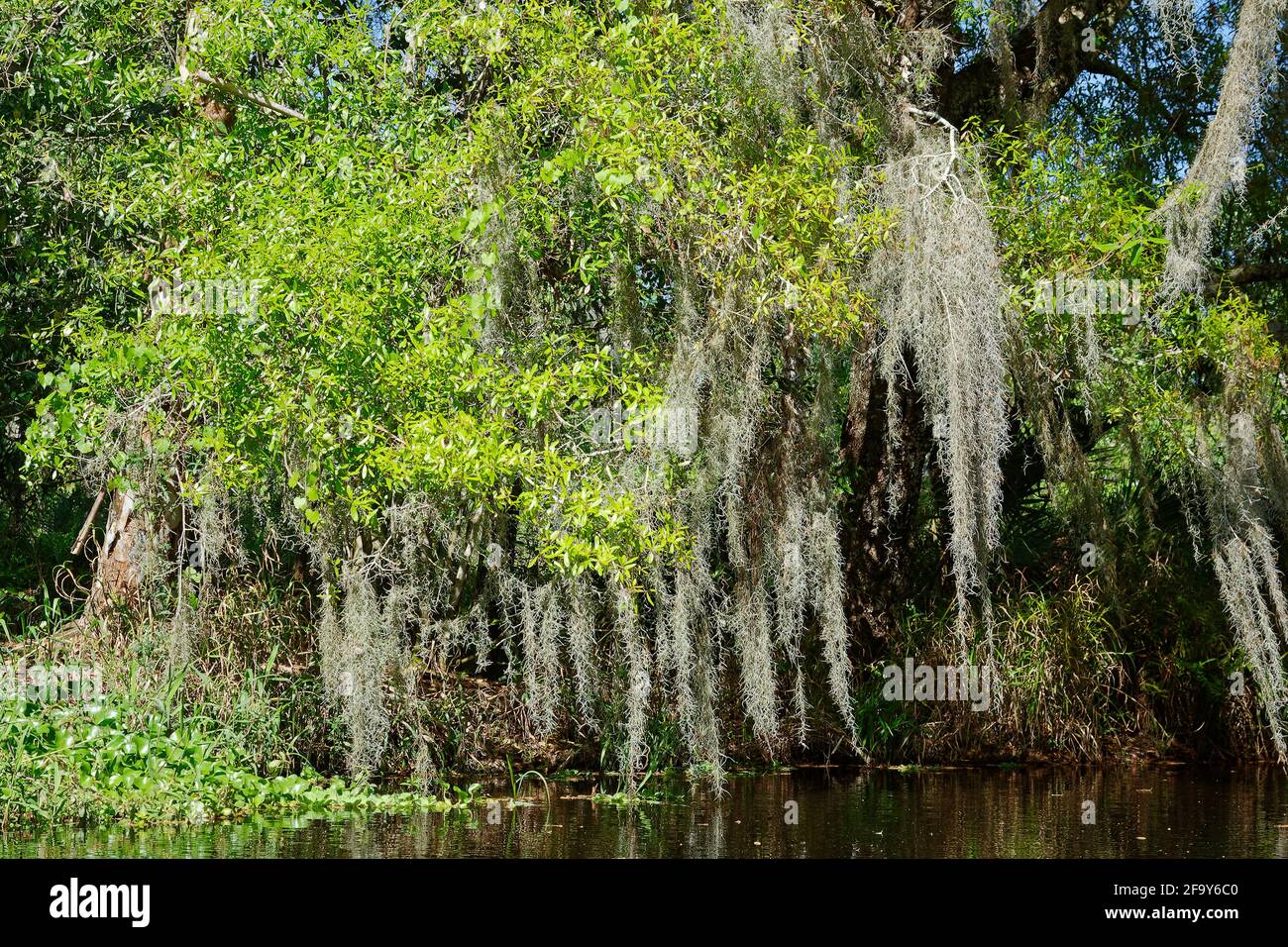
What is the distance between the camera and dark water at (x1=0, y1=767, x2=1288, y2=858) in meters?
5.90

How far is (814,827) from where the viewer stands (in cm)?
661

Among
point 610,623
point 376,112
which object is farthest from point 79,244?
point 610,623

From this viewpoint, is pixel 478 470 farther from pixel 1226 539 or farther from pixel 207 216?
pixel 1226 539

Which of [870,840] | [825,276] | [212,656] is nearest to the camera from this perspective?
[870,840]

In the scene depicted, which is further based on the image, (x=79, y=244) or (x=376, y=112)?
(x=79, y=244)

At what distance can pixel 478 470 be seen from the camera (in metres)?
6.59

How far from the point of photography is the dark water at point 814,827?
232 inches

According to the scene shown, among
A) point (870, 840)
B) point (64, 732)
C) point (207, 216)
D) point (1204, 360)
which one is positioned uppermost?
point (207, 216)

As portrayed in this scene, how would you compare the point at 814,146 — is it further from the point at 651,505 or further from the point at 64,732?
the point at 64,732

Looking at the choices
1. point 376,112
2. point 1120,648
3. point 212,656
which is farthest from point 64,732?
point 1120,648

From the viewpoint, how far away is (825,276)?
7.31 metres

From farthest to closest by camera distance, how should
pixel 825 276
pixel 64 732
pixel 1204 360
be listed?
pixel 1204 360
pixel 825 276
pixel 64 732

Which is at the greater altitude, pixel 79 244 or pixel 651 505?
pixel 79 244

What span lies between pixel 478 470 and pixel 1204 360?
4.47 m
